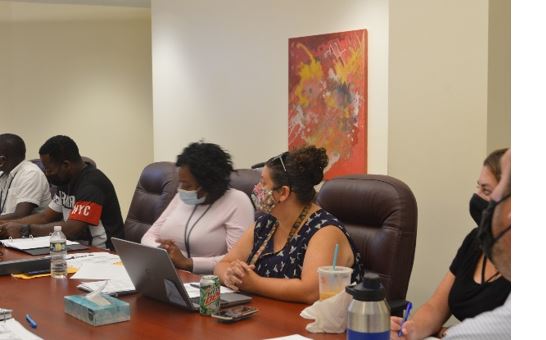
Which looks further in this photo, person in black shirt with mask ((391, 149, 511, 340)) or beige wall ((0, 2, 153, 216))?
beige wall ((0, 2, 153, 216))

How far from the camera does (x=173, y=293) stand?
2.07 m

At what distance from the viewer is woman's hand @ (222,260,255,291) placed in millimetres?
2301

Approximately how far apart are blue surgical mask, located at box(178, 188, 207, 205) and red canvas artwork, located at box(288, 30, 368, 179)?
52.4 inches

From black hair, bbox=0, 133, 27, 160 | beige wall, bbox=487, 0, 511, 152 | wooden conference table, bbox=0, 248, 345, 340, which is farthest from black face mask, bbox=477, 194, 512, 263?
black hair, bbox=0, 133, 27, 160

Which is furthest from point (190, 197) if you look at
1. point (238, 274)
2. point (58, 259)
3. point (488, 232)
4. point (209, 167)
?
point (488, 232)

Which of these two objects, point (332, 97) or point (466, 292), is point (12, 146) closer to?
point (332, 97)

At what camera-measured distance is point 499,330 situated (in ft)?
4.73

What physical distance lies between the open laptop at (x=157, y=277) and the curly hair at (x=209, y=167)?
3.28 feet

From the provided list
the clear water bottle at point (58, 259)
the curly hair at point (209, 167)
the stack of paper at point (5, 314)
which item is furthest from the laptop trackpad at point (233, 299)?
the curly hair at point (209, 167)

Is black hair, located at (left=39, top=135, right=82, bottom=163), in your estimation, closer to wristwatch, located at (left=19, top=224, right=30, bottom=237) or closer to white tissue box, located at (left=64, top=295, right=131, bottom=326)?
wristwatch, located at (left=19, top=224, right=30, bottom=237)

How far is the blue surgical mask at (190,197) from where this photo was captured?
3258 millimetres

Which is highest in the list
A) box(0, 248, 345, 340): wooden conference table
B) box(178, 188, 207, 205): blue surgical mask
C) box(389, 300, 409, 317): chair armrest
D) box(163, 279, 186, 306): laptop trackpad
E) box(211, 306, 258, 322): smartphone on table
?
box(178, 188, 207, 205): blue surgical mask

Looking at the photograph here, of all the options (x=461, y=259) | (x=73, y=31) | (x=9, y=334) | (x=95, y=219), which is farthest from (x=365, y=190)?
(x=73, y=31)

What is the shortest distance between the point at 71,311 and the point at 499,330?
125cm
